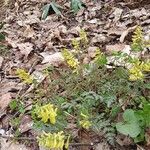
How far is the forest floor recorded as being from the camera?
8.66ft

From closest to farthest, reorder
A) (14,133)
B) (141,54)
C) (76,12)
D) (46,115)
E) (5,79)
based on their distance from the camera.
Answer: (46,115) < (14,133) < (141,54) < (5,79) < (76,12)

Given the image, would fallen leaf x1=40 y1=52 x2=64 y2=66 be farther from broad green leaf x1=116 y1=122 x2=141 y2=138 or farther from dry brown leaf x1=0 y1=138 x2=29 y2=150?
broad green leaf x1=116 y1=122 x2=141 y2=138

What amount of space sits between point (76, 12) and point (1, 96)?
156 centimetres

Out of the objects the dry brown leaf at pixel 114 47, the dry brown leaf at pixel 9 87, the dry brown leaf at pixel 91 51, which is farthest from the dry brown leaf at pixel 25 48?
the dry brown leaf at pixel 114 47

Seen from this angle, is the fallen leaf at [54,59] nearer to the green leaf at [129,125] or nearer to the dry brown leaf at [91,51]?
the dry brown leaf at [91,51]

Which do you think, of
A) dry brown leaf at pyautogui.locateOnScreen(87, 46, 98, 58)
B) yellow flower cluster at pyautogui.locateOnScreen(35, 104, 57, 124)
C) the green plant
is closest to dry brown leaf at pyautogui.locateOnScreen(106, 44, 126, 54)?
dry brown leaf at pyautogui.locateOnScreen(87, 46, 98, 58)

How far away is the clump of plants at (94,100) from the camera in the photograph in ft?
7.63

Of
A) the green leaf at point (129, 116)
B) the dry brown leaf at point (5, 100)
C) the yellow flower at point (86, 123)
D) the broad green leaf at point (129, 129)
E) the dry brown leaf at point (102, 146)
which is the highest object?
the yellow flower at point (86, 123)

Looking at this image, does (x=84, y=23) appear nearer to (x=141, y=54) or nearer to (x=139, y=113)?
(x=141, y=54)

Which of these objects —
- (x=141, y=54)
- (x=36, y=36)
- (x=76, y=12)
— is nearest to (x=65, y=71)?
(x=141, y=54)

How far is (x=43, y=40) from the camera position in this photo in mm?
3844

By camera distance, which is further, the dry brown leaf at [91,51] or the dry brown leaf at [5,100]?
the dry brown leaf at [91,51]

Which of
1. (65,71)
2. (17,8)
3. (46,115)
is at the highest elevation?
(46,115)

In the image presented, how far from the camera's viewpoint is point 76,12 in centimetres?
431
